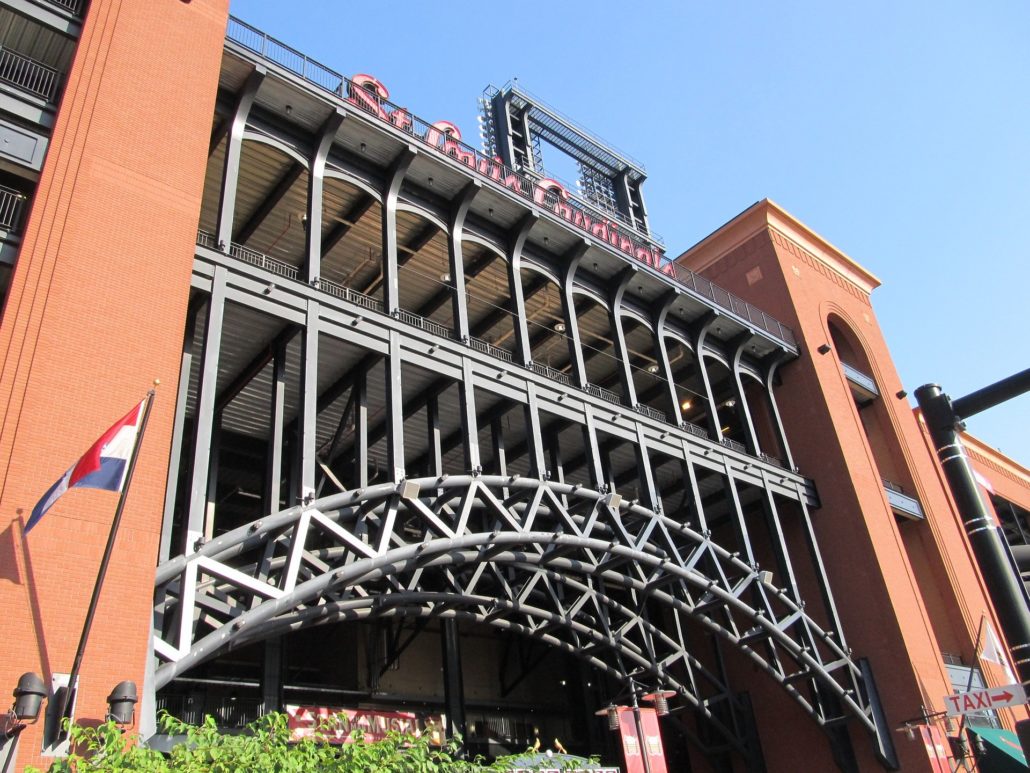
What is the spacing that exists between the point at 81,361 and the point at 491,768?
29.5 feet

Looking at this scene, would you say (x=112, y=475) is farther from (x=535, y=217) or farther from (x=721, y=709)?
(x=721, y=709)

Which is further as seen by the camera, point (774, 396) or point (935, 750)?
point (774, 396)

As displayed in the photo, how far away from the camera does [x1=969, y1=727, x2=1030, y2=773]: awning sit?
27969 mm

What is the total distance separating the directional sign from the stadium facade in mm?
9348

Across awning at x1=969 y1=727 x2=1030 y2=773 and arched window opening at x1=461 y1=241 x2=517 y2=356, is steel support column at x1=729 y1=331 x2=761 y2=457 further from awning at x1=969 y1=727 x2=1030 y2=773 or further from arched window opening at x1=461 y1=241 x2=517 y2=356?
awning at x1=969 y1=727 x2=1030 y2=773

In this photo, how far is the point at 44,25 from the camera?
58.2 ft

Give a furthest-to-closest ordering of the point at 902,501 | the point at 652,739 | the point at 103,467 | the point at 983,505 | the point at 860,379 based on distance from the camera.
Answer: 1. the point at 860,379
2. the point at 902,501
3. the point at 652,739
4. the point at 103,467
5. the point at 983,505

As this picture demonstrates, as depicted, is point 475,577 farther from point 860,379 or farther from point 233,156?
point 860,379

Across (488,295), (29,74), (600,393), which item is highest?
(488,295)

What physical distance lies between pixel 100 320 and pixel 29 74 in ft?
25.0

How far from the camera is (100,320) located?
15.0 m

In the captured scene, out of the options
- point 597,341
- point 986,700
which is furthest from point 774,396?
point 986,700

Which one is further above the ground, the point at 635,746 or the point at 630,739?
the point at 630,739

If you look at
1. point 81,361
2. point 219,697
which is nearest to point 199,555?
point 81,361
